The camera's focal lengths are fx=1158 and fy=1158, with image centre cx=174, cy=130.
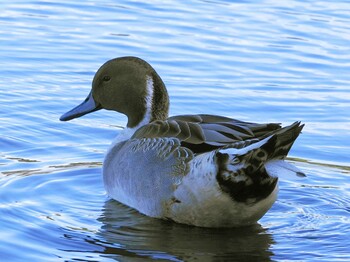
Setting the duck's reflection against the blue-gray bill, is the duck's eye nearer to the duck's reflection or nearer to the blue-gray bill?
the blue-gray bill

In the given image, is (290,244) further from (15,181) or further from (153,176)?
(15,181)

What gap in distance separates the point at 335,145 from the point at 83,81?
2.83 meters

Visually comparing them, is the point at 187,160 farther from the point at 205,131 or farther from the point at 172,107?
the point at 172,107

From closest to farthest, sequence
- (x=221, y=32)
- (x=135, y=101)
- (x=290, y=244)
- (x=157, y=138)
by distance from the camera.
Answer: (x=290, y=244) → (x=157, y=138) → (x=135, y=101) → (x=221, y=32)

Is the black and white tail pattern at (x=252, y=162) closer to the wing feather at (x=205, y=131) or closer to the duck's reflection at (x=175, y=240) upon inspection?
the wing feather at (x=205, y=131)

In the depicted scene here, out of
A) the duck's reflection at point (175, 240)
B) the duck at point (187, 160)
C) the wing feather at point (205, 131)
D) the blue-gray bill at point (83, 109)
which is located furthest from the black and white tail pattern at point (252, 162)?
the blue-gray bill at point (83, 109)

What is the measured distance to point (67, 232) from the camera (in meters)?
8.05

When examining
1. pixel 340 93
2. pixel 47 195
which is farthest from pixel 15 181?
pixel 340 93

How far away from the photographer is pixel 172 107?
1106 centimetres

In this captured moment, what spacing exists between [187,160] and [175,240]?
0.58 metres

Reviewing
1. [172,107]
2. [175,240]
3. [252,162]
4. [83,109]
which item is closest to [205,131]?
[252,162]

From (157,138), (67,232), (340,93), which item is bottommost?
(67,232)

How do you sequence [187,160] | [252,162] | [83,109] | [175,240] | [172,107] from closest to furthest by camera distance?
[252,162]
[175,240]
[187,160]
[83,109]
[172,107]

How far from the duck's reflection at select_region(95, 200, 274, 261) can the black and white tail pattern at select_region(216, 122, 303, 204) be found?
37 cm
